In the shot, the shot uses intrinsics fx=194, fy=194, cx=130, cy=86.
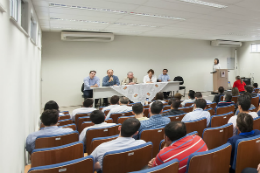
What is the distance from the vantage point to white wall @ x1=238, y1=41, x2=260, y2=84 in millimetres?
11086

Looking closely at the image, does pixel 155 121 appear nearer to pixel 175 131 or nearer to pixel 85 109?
pixel 175 131

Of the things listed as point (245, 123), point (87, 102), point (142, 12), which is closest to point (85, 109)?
point (87, 102)

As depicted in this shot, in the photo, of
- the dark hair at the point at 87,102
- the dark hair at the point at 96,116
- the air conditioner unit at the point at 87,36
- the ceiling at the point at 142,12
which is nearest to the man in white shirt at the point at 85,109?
the dark hair at the point at 87,102

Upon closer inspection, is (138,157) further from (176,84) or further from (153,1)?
(176,84)

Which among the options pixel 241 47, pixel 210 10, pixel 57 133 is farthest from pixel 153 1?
pixel 241 47

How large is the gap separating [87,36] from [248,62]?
9.52 meters

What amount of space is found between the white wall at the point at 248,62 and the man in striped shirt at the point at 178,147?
1159 cm

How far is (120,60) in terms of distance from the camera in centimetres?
858

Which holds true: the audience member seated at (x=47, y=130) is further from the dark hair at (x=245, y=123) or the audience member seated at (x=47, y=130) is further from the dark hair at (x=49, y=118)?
the dark hair at (x=245, y=123)

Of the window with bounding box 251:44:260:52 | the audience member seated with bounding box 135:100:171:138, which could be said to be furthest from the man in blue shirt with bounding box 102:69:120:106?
the window with bounding box 251:44:260:52

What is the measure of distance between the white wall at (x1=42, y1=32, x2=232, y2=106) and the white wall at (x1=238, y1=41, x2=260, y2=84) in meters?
1.15

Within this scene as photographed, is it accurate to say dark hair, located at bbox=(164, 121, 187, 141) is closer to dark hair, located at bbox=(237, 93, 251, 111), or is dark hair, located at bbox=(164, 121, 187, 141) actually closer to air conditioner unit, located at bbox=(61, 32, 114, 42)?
dark hair, located at bbox=(237, 93, 251, 111)

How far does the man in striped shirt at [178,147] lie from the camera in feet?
5.08

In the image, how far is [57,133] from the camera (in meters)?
2.34
